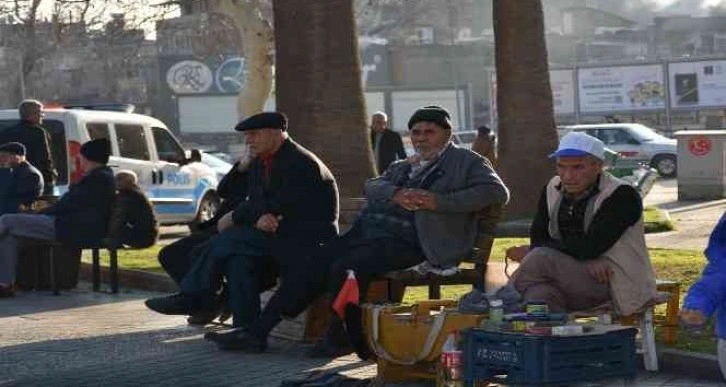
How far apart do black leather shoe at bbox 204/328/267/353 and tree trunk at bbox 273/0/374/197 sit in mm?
5961

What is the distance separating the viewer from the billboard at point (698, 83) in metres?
57.9

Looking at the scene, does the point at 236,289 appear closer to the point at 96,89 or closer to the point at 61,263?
the point at 61,263

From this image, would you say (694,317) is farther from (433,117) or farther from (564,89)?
(564,89)

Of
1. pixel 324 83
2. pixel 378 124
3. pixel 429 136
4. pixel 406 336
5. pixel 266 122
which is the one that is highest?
pixel 324 83

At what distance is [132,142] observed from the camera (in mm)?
22641

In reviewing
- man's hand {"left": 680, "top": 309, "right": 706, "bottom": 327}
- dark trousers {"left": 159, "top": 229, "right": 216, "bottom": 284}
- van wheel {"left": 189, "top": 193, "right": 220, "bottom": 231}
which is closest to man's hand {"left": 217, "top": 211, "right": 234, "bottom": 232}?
dark trousers {"left": 159, "top": 229, "right": 216, "bottom": 284}

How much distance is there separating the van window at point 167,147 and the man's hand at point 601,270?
15157mm

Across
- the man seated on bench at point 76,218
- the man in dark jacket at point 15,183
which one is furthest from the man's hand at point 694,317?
the man in dark jacket at point 15,183

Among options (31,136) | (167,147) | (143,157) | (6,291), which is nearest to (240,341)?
(6,291)

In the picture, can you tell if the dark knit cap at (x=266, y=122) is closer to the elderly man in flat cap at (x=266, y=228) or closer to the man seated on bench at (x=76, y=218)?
the elderly man in flat cap at (x=266, y=228)

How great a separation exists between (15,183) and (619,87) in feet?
150

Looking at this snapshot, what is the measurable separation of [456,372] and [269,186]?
3.52m

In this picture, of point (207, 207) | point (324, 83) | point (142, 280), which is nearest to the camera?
point (142, 280)

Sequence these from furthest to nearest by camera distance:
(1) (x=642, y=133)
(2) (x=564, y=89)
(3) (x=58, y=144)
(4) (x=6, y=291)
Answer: (2) (x=564, y=89), (1) (x=642, y=133), (3) (x=58, y=144), (4) (x=6, y=291)
